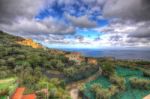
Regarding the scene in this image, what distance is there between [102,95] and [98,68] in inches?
540

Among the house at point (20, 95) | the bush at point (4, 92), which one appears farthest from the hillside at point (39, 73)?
the bush at point (4, 92)

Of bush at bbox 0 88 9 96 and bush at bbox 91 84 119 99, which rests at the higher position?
bush at bbox 0 88 9 96

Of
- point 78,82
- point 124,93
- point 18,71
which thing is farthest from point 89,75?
point 18,71

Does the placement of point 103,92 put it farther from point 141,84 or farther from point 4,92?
point 4,92

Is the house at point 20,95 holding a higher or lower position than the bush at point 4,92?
lower

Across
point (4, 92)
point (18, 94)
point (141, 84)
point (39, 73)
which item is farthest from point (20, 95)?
point (141, 84)

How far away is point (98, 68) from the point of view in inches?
1138

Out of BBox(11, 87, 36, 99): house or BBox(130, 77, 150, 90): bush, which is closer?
BBox(11, 87, 36, 99): house

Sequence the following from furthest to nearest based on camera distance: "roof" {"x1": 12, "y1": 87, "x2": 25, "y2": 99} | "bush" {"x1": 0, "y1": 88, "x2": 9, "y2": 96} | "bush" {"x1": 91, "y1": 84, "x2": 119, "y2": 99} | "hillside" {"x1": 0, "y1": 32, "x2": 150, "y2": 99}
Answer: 1. "bush" {"x1": 91, "y1": 84, "x2": 119, "y2": 99}
2. "hillside" {"x1": 0, "y1": 32, "x2": 150, "y2": 99}
3. "roof" {"x1": 12, "y1": 87, "x2": 25, "y2": 99}
4. "bush" {"x1": 0, "y1": 88, "x2": 9, "y2": 96}

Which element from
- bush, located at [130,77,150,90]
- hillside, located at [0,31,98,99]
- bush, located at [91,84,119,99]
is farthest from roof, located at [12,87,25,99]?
bush, located at [130,77,150,90]

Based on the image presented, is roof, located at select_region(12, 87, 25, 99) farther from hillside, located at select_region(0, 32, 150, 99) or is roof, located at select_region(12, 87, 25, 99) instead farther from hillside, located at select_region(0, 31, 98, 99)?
hillside, located at select_region(0, 31, 98, 99)

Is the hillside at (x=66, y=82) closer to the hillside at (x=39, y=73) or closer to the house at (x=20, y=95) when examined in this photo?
the hillside at (x=39, y=73)

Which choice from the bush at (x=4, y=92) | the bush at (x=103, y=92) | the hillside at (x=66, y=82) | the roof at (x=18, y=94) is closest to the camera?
the bush at (x=4, y=92)

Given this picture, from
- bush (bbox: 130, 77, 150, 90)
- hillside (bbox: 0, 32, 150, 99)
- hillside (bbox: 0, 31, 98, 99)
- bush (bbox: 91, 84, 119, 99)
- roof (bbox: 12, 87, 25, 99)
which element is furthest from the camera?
bush (bbox: 130, 77, 150, 90)
